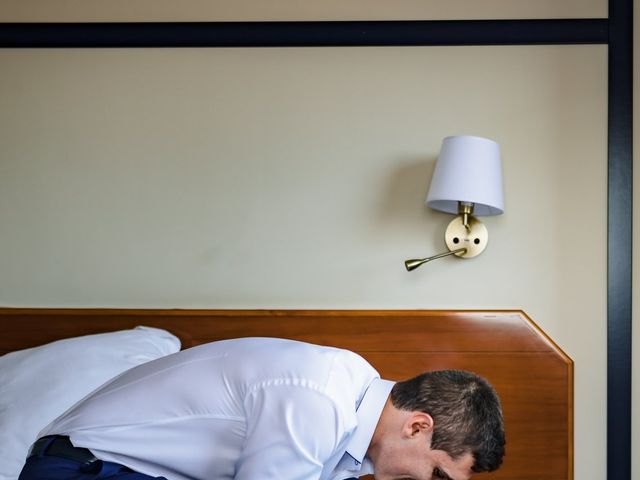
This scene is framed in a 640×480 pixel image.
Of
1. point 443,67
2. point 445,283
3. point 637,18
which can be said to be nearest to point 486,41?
point 443,67

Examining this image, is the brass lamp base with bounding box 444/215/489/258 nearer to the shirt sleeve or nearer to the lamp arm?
the lamp arm

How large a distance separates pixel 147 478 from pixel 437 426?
0.61m

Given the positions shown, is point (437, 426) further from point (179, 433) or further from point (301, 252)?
point (301, 252)

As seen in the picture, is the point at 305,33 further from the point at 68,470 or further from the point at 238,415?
the point at 68,470

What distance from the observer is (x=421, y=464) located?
58.5 inches

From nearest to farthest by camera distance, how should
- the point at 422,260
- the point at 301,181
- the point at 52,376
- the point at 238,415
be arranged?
1. the point at 238,415
2. the point at 52,376
3. the point at 422,260
4. the point at 301,181

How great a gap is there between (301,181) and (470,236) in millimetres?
617

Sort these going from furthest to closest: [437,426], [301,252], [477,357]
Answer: [301,252] < [477,357] < [437,426]

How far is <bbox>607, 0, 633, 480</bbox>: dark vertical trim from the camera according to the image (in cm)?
234

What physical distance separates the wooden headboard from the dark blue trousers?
3.14 ft

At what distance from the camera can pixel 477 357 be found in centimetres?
230

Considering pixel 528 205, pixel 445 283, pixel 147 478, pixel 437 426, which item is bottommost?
pixel 147 478

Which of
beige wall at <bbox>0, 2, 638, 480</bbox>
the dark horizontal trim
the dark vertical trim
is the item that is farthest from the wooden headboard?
the dark horizontal trim

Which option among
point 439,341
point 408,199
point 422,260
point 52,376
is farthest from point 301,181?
point 52,376
